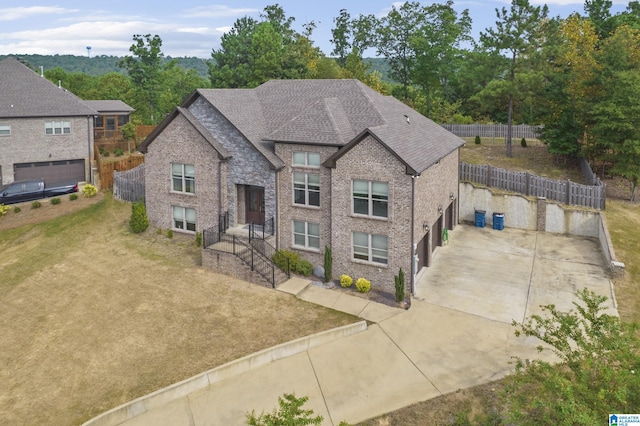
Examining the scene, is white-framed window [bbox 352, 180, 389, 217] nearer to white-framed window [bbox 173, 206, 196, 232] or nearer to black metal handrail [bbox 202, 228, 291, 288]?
black metal handrail [bbox 202, 228, 291, 288]

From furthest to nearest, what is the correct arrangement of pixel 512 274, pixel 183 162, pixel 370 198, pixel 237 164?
pixel 183 162, pixel 237 164, pixel 512 274, pixel 370 198

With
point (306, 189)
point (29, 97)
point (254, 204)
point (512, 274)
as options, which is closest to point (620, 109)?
point (512, 274)

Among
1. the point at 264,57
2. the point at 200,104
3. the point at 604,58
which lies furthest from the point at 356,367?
the point at 264,57

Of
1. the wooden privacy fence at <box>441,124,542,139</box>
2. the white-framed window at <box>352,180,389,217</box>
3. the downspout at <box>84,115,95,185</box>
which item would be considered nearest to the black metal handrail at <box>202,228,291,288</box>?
the white-framed window at <box>352,180,389,217</box>

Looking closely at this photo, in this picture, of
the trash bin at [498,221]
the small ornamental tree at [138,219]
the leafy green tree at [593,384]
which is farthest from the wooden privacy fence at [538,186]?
the small ornamental tree at [138,219]

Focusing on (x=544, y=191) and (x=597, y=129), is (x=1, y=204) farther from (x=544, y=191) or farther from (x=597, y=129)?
(x=597, y=129)

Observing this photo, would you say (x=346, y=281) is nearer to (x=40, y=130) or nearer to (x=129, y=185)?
(x=129, y=185)
